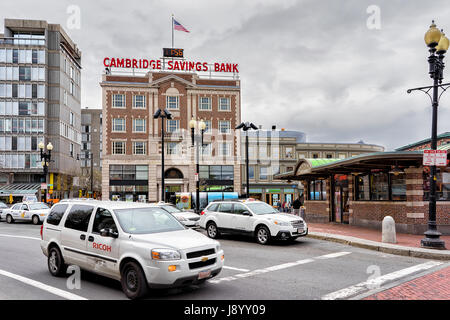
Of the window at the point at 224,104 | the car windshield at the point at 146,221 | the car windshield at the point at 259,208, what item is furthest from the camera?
the window at the point at 224,104

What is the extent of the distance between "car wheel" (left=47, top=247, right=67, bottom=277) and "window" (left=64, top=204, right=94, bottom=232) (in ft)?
2.51

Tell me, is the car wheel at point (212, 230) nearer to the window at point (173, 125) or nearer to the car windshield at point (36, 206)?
the car windshield at point (36, 206)

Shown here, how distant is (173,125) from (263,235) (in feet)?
125

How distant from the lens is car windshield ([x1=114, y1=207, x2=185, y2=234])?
7383 mm

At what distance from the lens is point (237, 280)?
333 inches

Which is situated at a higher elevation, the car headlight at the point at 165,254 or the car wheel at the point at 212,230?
the car headlight at the point at 165,254

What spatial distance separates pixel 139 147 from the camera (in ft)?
164

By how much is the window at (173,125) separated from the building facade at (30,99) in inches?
1061

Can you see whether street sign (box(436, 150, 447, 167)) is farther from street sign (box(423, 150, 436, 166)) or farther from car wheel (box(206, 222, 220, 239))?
car wheel (box(206, 222, 220, 239))

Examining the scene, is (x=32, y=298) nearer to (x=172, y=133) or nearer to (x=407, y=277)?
(x=407, y=277)

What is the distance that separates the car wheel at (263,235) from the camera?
45.6 feet

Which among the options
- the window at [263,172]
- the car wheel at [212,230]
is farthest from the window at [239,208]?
the window at [263,172]
